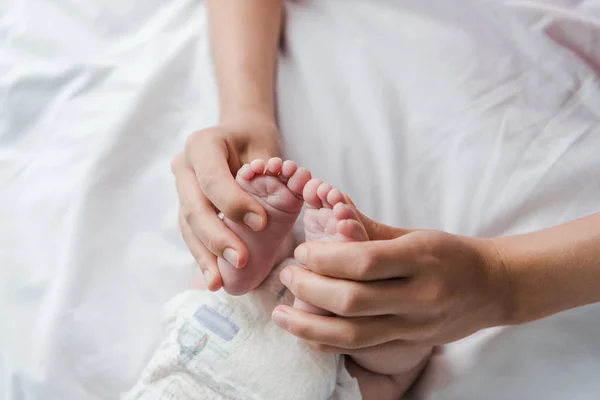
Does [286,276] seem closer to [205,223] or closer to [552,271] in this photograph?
[205,223]

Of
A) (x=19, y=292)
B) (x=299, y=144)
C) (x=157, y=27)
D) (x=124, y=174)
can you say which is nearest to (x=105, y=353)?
(x=19, y=292)

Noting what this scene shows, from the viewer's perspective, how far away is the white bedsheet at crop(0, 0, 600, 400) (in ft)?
2.42

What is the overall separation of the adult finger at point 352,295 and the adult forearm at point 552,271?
15cm

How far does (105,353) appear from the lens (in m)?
0.73

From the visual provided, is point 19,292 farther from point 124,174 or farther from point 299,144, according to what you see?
point 299,144

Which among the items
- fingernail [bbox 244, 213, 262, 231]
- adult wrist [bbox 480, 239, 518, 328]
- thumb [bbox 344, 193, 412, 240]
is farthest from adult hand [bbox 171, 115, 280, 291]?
adult wrist [bbox 480, 239, 518, 328]

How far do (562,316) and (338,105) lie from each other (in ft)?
1.30

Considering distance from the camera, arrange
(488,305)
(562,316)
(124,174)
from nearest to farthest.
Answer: (488,305)
(562,316)
(124,174)

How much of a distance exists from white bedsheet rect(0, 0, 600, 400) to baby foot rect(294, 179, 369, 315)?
0.21 meters

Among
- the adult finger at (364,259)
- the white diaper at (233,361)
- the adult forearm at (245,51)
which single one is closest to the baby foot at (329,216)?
the adult finger at (364,259)

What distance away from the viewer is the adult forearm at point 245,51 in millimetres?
838

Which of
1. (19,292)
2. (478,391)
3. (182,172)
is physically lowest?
(478,391)

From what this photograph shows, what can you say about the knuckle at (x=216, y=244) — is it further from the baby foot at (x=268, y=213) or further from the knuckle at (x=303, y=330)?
the knuckle at (x=303, y=330)

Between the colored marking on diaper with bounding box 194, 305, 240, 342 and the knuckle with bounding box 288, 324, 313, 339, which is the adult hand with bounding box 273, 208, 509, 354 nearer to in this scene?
the knuckle with bounding box 288, 324, 313, 339
